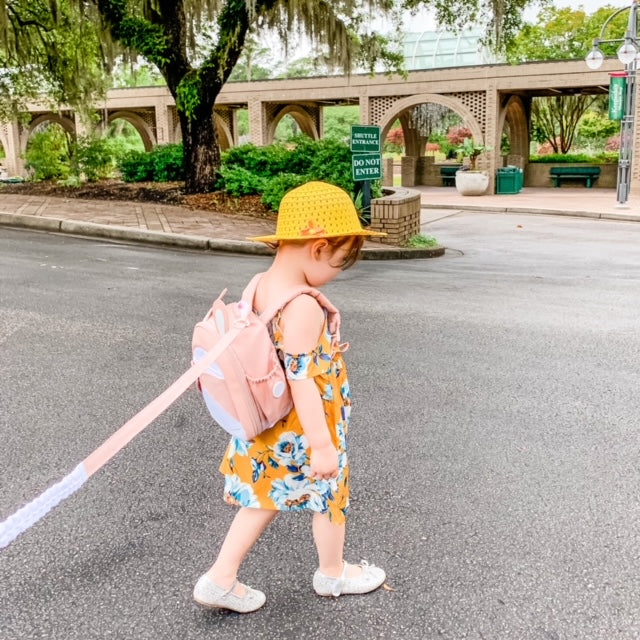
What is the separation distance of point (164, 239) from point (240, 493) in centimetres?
889

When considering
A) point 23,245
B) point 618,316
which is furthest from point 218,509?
point 23,245

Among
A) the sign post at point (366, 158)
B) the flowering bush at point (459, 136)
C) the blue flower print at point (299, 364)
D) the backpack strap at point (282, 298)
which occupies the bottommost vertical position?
the blue flower print at point (299, 364)

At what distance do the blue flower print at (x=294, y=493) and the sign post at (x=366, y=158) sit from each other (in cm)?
933

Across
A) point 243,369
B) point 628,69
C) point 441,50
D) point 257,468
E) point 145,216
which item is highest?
point 441,50

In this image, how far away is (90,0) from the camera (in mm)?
14477

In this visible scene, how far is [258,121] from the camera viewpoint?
98.7 ft

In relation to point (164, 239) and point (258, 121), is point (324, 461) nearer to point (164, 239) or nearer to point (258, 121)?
point (164, 239)

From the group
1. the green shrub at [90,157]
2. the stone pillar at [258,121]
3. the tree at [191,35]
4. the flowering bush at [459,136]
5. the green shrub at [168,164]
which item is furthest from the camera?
the flowering bush at [459,136]

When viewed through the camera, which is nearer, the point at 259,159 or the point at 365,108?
the point at 259,159

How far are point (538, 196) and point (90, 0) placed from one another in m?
15.5

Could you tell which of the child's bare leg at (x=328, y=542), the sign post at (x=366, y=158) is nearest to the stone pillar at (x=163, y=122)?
the sign post at (x=366, y=158)

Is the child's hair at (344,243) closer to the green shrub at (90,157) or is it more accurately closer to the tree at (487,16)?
the tree at (487,16)

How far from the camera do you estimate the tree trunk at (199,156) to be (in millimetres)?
14805

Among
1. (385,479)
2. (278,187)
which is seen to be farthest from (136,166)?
(385,479)
